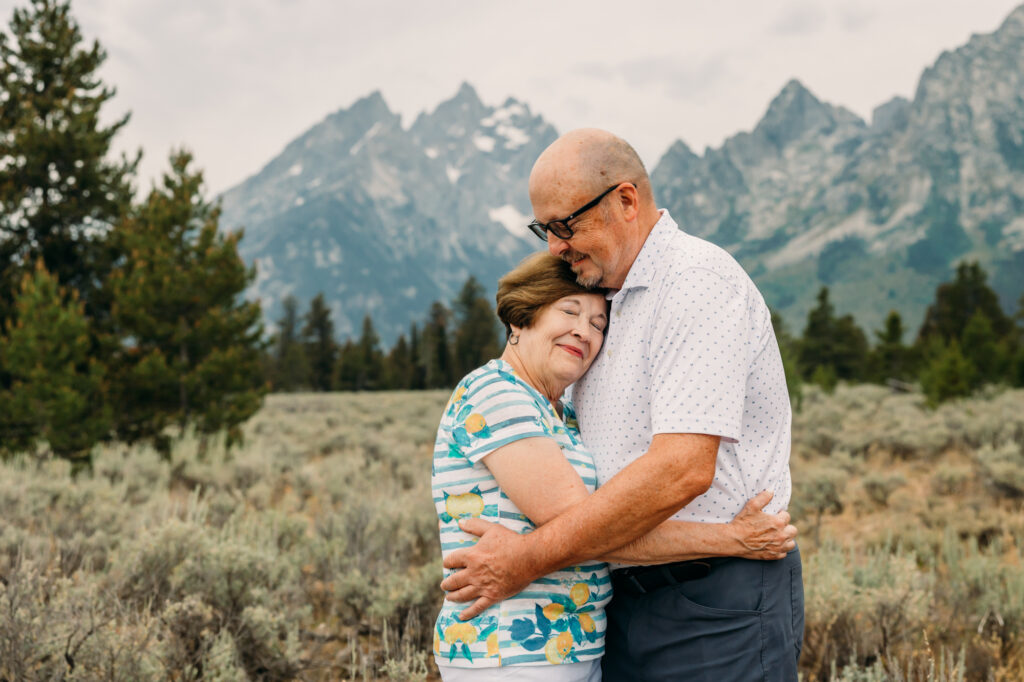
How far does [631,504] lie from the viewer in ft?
5.85

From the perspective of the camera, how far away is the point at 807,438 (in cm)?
1272

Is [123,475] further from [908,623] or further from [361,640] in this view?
[908,623]

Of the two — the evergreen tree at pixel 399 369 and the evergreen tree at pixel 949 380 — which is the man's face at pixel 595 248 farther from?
the evergreen tree at pixel 399 369

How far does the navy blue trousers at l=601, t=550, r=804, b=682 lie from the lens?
1.97 m

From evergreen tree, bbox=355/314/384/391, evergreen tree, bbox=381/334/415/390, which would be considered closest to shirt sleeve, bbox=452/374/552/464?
evergreen tree, bbox=381/334/415/390

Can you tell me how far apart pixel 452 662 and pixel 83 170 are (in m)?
13.8

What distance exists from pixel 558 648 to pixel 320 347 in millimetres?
66986

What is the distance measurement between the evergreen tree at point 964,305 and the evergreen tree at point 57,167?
32898 millimetres

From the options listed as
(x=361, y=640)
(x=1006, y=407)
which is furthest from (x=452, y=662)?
(x=1006, y=407)

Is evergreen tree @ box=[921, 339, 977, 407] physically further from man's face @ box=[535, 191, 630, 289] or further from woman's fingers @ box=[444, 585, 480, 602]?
woman's fingers @ box=[444, 585, 480, 602]

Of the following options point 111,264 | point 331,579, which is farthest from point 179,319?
point 331,579

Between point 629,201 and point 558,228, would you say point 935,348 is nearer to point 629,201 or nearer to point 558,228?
point 629,201

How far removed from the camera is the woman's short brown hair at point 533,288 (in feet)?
7.15

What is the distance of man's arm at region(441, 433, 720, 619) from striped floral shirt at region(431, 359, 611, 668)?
0.08 metres
